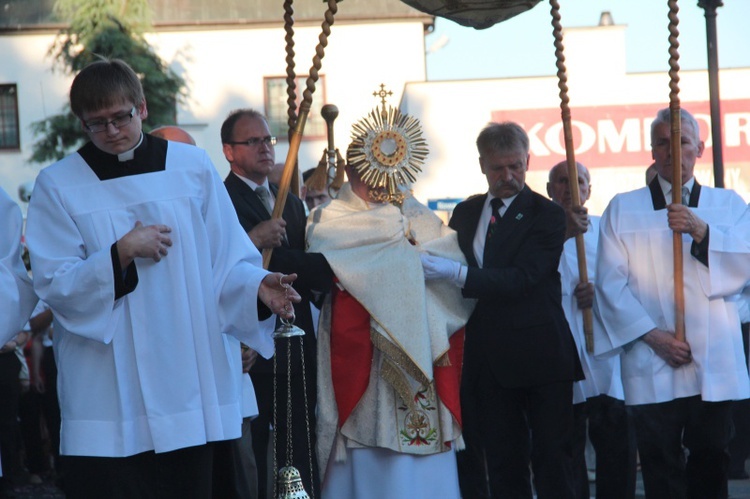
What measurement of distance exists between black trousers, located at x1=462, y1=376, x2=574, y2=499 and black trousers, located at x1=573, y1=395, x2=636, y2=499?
2.85 feet

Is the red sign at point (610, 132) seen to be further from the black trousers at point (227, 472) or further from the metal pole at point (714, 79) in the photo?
the black trousers at point (227, 472)

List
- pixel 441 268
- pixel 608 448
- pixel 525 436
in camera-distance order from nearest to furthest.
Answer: pixel 441 268, pixel 525 436, pixel 608 448

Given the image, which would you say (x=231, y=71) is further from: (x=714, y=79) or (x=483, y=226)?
(x=483, y=226)

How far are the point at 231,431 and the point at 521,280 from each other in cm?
218

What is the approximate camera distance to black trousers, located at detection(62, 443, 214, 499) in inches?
167

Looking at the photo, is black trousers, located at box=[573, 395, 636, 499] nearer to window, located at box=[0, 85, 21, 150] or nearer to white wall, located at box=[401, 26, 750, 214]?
white wall, located at box=[401, 26, 750, 214]

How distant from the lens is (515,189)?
6.40 meters

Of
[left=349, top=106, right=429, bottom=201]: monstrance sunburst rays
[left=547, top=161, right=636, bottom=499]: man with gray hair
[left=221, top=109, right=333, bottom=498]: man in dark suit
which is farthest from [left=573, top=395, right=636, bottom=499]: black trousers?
[left=349, top=106, right=429, bottom=201]: monstrance sunburst rays

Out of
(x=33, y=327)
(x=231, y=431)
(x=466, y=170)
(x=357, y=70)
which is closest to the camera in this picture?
(x=231, y=431)

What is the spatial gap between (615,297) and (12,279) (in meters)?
3.20

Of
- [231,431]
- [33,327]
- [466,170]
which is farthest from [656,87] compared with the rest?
[231,431]

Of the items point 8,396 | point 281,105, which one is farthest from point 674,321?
point 281,105

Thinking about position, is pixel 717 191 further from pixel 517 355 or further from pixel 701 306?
pixel 517 355

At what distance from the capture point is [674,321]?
6.29 m
